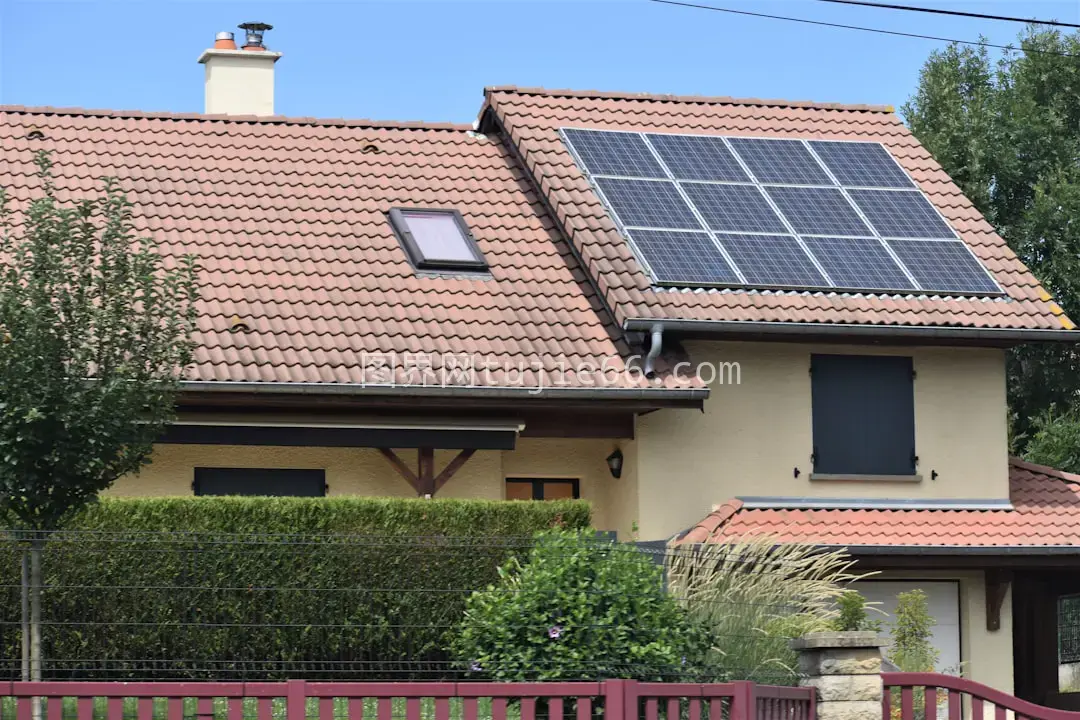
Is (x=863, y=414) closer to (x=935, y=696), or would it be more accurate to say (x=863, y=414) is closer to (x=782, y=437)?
(x=782, y=437)

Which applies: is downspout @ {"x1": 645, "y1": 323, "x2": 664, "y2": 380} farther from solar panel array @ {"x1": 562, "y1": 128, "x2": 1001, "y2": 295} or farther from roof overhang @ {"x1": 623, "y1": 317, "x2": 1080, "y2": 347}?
solar panel array @ {"x1": 562, "y1": 128, "x2": 1001, "y2": 295}

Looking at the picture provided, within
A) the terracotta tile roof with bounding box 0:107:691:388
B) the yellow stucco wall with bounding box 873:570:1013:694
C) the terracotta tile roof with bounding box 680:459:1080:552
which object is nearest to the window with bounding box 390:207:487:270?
the terracotta tile roof with bounding box 0:107:691:388

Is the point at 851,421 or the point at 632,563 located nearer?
the point at 632,563

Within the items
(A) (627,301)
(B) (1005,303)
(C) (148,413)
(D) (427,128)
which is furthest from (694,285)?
(C) (148,413)

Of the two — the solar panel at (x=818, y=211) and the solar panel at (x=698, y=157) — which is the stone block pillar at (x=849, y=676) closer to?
the solar panel at (x=818, y=211)

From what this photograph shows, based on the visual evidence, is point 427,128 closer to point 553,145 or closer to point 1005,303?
point 553,145

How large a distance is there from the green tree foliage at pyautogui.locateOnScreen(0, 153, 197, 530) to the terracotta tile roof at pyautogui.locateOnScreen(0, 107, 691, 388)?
144 inches

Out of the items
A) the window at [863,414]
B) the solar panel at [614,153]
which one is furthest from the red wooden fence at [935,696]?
the solar panel at [614,153]

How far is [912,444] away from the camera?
19656 mm

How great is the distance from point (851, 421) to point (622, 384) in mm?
3205

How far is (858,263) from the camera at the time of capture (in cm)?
1988

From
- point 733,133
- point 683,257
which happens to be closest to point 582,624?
point 683,257

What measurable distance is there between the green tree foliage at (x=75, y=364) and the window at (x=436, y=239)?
6.07 metres

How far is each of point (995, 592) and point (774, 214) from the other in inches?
202
